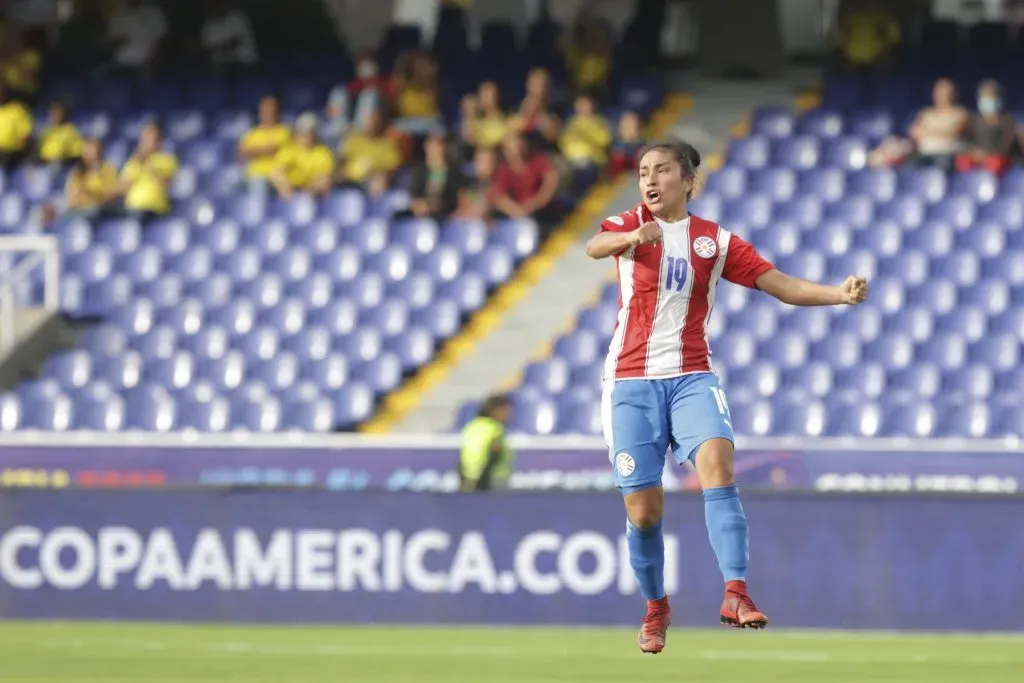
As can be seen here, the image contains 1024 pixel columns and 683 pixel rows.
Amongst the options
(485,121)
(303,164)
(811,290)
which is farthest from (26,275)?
(811,290)

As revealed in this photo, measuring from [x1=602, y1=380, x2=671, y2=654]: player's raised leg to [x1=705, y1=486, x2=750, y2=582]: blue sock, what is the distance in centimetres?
31

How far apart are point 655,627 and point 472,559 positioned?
503 cm

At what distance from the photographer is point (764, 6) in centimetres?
2361

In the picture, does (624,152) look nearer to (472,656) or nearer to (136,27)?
(136,27)

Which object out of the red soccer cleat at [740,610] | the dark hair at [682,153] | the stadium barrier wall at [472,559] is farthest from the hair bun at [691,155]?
the stadium barrier wall at [472,559]

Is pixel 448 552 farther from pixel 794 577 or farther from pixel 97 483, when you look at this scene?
pixel 97 483

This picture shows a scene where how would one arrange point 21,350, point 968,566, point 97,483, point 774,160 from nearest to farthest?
point 968,566
point 97,483
point 21,350
point 774,160

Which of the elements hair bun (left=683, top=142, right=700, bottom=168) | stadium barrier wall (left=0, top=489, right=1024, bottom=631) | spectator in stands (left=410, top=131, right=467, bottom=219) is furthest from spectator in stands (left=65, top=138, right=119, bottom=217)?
hair bun (left=683, top=142, right=700, bottom=168)

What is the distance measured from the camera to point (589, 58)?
21312 mm

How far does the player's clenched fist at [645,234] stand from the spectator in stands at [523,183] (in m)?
11.4

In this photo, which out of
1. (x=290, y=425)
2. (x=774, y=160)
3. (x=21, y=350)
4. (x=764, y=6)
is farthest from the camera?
(x=764, y=6)

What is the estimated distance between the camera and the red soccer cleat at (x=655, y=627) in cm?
820

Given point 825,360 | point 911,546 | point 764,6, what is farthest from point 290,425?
point 764,6

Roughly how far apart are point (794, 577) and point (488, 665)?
3.31 metres
